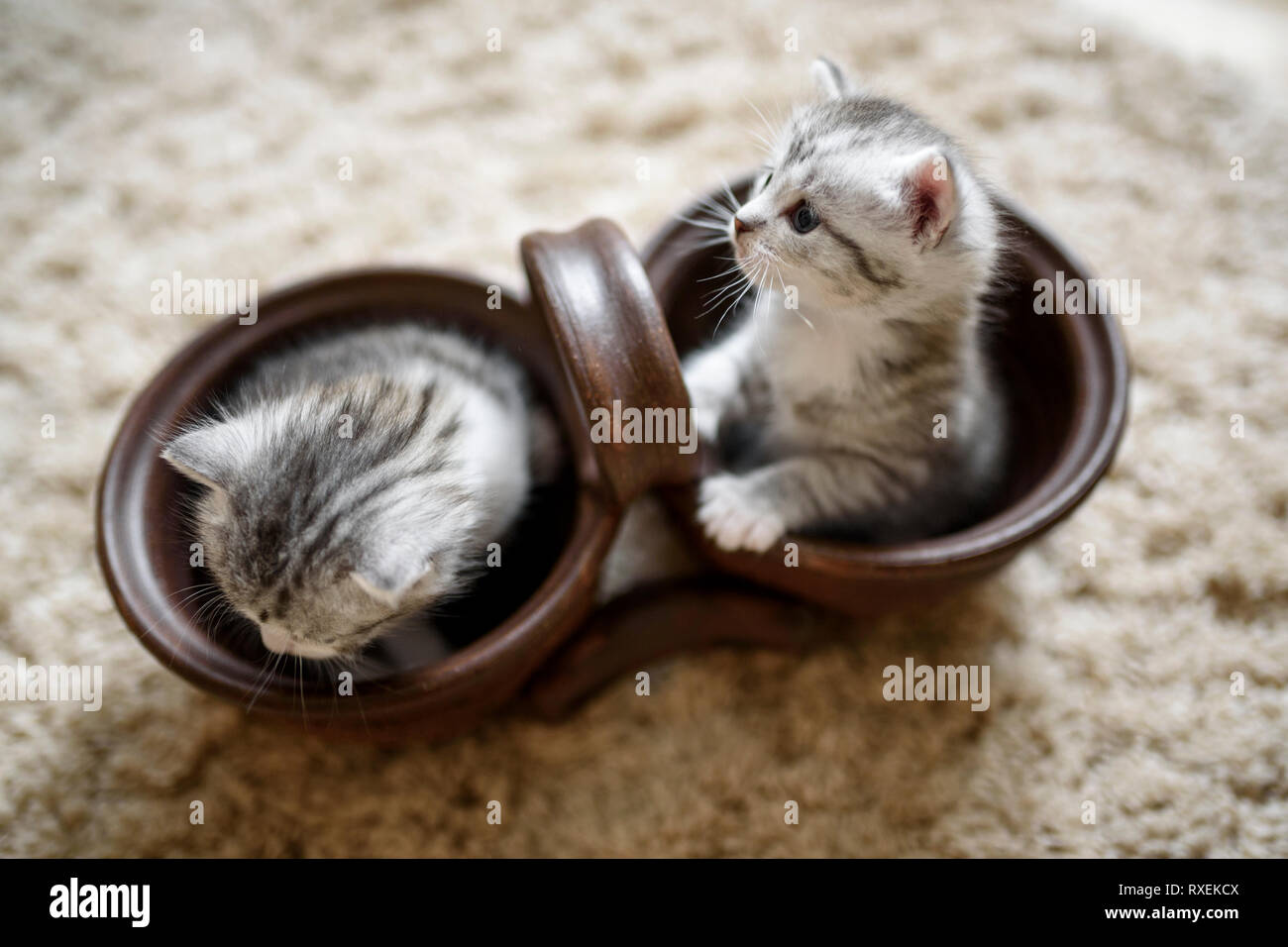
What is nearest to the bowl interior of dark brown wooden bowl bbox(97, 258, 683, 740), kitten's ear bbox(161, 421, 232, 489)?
dark brown wooden bowl bbox(97, 258, 683, 740)

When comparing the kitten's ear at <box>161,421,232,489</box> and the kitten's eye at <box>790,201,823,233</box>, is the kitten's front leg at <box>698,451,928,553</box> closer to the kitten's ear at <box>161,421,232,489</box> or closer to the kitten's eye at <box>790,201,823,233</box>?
the kitten's eye at <box>790,201,823,233</box>

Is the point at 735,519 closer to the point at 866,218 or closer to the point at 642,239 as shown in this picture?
the point at 866,218

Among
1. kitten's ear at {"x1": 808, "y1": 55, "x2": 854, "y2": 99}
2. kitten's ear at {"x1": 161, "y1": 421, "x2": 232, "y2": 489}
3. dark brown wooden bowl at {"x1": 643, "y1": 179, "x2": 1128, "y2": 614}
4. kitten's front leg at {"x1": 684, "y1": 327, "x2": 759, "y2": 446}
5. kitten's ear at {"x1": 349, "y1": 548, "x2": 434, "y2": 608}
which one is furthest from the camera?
kitten's front leg at {"x1": 684, "y1": 327, "x2": 759, "y2": 446}

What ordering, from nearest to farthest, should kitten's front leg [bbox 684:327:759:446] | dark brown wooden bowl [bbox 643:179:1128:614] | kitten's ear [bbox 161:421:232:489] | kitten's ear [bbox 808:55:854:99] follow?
kitten's ear [bbox 161:421:232:489] < dark brown wooden bowl [bbox 643:179:1128:614] < kitten's ear [bbox 808:55:854:99] < kitten's front leg [bbox 684:327:759:446]

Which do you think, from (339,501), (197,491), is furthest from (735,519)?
(197,491)

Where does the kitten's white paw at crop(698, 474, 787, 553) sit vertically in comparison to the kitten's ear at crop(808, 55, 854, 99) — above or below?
below

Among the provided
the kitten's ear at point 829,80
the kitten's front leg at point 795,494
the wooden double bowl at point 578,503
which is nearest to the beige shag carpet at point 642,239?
the wooden double bowl at point 578,503
